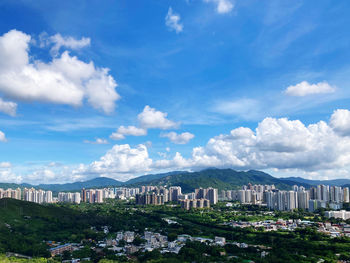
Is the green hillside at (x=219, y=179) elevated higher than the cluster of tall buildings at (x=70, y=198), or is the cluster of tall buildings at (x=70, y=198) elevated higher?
the green hillside at (x=219, y=179)

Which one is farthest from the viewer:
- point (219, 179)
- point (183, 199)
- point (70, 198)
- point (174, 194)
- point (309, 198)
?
point (219, 179)

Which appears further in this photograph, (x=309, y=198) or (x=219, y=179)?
(x=219, y=179)

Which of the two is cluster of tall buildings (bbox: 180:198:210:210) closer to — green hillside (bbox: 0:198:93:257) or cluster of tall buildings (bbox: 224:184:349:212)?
cluster of tall buildings (bbox: 224:184:349:212)

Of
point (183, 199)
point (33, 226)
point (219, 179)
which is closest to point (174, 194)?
point (183, 199)

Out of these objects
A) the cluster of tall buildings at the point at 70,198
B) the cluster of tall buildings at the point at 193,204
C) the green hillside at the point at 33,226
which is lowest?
the cluster of tall buildings at the point at 70,198

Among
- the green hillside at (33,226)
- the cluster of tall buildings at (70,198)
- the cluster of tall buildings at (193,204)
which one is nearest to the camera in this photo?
the green hillside at (33,226)

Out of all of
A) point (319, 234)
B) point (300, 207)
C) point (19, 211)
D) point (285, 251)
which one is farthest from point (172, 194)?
point (285, 251)

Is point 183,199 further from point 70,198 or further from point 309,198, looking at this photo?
point 70,198

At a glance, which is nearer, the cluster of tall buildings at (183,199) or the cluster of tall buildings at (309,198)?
the cluster of tall buildings at (309,198)

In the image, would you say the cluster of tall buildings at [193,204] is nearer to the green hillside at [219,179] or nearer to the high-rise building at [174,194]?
the high-rise building at [174,194]

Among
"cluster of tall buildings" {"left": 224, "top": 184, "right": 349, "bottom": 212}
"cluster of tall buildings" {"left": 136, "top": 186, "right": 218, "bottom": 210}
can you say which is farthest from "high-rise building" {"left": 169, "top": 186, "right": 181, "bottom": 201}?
"cluster of tall buildings" {"left": 224, "top": 184, "right": 349, "bottom": 212}

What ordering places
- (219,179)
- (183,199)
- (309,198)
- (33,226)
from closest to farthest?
1. (33,226)
2. (309,198)
3. (183,199)
4. (219,179)

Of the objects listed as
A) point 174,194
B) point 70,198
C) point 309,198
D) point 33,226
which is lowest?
point 70,198

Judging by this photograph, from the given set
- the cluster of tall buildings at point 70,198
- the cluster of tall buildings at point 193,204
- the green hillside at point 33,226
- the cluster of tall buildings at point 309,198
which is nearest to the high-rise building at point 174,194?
the cluster of tall buildings at point 193,204
